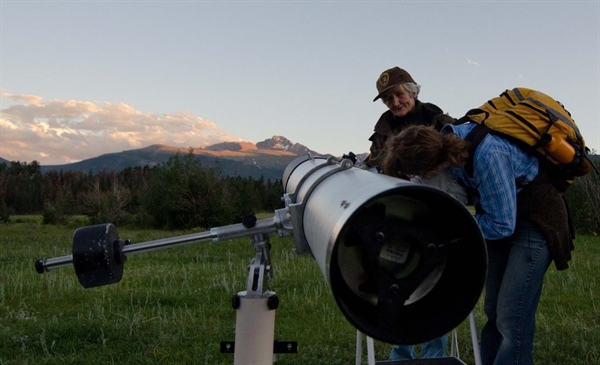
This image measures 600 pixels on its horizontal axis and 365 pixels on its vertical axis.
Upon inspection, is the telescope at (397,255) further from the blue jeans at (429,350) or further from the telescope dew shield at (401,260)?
the blue jeans at (429,350)

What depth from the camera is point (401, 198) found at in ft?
6.97

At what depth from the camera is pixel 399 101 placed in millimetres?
5328

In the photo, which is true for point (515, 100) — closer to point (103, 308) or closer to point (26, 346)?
point (26, 346)

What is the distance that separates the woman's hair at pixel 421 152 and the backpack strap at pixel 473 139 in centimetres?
7

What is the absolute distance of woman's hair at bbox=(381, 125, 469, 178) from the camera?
3484 millimetres

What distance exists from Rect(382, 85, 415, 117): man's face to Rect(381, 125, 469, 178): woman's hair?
171 centimetres

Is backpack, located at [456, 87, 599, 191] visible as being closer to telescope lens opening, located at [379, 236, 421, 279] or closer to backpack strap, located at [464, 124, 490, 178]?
backpack strap, located at [464, 124, 490, 178]

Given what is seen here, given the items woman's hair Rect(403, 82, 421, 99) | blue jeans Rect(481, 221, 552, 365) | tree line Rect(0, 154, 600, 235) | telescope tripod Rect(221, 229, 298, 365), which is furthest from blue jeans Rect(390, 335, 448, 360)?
tree line Rect(0, 154, 600, 235)

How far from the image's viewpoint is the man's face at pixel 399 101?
5285mm

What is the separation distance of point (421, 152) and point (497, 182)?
21.4 inches

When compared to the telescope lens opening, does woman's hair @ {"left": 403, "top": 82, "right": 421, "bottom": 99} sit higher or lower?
higher

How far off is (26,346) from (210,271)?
261 inches

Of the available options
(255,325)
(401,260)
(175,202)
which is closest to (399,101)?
(255,325)

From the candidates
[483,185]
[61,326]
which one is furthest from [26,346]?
[483,185]
